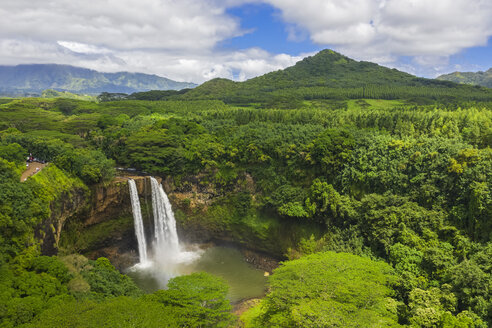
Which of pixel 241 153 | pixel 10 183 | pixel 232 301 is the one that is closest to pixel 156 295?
pixel 232 301

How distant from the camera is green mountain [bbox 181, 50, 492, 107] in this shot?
82500mm

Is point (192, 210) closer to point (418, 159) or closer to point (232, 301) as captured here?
point (232, 301)

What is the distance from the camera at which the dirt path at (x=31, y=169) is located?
86.0 feet

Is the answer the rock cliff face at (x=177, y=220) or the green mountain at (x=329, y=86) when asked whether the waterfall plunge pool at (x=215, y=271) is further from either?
the green mountain at (x=329, y=86)

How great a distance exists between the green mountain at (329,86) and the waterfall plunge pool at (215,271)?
47.6m

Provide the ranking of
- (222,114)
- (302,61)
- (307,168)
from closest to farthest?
(307,168) < (222,114) < (302,61)

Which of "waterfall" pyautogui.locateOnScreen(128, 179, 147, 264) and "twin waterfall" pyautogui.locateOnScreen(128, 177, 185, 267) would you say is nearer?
"waterfall" pyautogui.locateOnScreen(128, 179, 147, 264)

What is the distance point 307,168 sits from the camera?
3591 cm

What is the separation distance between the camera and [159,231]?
3453cm

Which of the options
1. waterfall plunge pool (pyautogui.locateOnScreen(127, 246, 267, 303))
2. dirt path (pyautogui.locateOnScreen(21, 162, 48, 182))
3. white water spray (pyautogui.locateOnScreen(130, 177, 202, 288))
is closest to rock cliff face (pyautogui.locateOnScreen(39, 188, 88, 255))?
dirt path (pyautogui.locateOnScreen(21, 162, 48, 182))

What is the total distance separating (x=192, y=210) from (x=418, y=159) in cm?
2652

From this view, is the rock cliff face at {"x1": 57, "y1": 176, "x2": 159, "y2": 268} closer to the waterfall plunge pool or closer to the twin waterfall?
the twin waterfall

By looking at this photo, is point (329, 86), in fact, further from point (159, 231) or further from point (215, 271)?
point (215, 271)

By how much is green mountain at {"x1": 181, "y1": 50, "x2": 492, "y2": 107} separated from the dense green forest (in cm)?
3096
